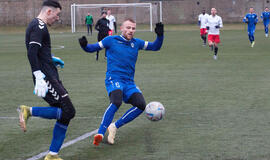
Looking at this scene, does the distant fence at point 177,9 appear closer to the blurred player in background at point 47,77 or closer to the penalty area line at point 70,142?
the penalty area line at point 70,142

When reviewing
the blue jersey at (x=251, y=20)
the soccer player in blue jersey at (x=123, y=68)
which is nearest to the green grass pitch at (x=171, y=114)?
the soccer player in blue jersey at (x=123, y=68)

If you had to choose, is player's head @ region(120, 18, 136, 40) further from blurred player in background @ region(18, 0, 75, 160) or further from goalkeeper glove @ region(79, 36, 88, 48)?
blurred player in background @ region(18, 0, 75, 160)

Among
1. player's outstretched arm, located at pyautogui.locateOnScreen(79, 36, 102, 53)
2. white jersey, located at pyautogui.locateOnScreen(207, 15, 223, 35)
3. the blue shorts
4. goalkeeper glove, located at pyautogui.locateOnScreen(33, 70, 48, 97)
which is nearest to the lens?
goalkeeper glove, located at pyautogui.locateOnScreen(33, 70, 48, 97)

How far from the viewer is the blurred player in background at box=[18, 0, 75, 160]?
5637mm

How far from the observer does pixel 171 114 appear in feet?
29.3

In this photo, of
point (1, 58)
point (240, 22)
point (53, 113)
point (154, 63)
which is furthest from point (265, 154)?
point (240, 22)

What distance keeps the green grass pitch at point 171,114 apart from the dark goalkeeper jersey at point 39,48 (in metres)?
1.17

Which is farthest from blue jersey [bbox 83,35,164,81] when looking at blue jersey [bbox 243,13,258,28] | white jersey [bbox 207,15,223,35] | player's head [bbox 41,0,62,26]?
blue jersey [bbox 243,13,258,28]

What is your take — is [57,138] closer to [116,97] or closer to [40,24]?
[116,97]

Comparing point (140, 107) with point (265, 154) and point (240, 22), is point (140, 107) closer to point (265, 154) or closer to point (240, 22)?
point (265, 154)

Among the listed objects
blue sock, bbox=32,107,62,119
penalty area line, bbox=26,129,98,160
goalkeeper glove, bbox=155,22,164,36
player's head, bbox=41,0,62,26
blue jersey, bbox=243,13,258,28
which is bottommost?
penalty area line, bbox=26,129,98,160

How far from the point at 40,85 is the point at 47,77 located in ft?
0.91

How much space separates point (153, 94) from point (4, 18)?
52611mm

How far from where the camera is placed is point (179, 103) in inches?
396
